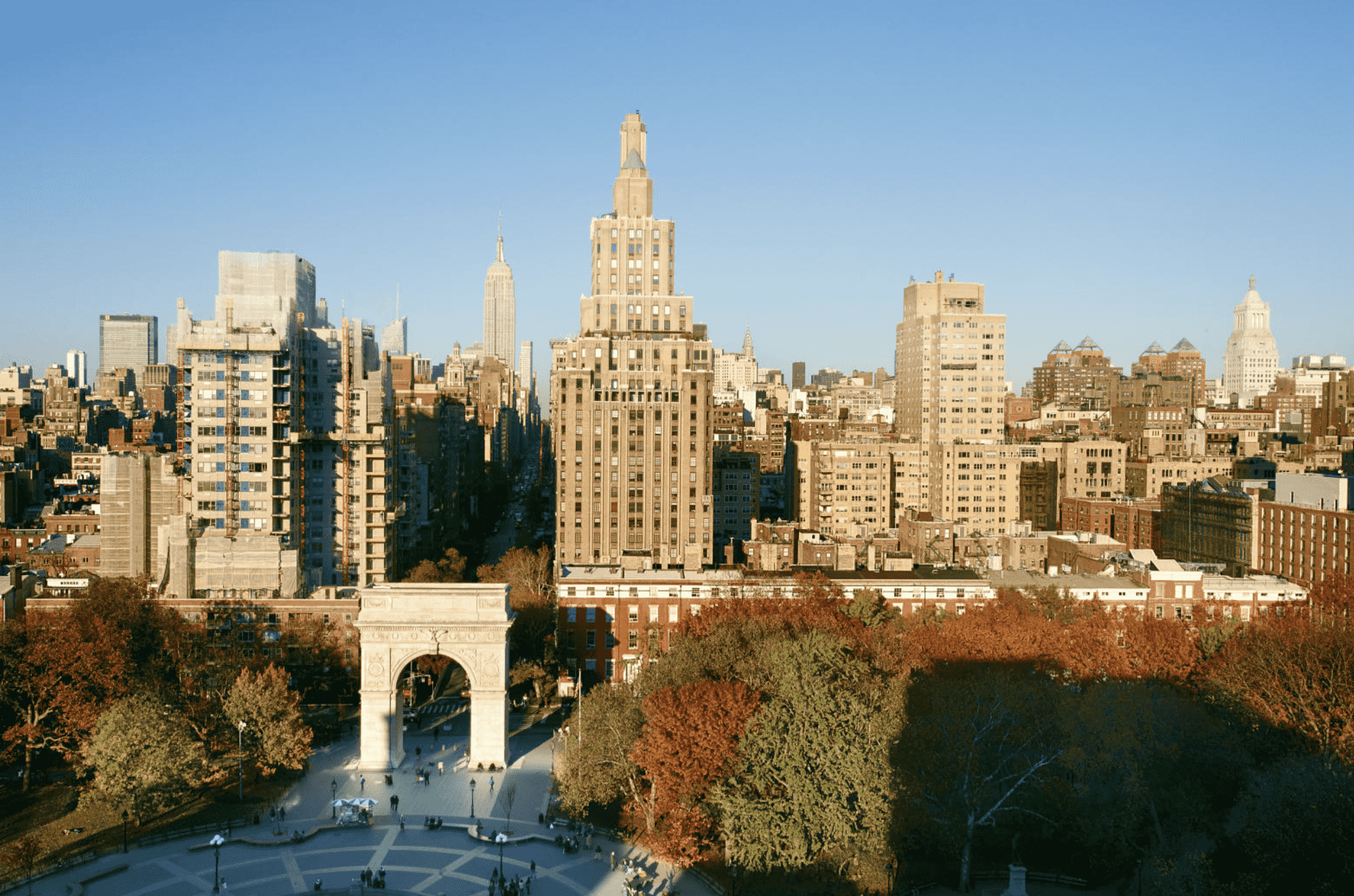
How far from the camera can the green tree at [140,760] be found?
5934 centimetres

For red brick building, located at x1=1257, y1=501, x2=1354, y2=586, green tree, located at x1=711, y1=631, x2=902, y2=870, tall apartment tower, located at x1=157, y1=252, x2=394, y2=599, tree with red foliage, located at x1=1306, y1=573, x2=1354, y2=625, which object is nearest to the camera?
green tree, located at x1=711, y1=631, x2=902, y2=870

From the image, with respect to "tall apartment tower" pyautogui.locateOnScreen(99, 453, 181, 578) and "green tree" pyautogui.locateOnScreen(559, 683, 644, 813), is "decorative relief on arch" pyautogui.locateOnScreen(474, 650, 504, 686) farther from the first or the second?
"tall apartment tower" pyautogui.locateOnScreen(99, 453, 181, 578)

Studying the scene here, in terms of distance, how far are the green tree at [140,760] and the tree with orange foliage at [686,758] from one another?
23.2 m

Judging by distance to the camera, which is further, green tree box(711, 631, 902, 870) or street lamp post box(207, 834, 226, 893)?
street lamp post box(207, 834, 226, 893)

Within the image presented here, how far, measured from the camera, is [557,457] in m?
115

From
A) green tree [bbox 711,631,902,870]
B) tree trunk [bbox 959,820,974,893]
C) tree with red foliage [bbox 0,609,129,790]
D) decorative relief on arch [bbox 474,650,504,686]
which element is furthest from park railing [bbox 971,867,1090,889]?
tree with red foliage [bbox 0,609,129,790]

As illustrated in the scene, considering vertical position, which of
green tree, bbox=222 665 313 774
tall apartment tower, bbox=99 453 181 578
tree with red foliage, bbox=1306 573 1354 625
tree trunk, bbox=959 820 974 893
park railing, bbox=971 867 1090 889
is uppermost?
tall apartment tower, bbox=99 453 181 578

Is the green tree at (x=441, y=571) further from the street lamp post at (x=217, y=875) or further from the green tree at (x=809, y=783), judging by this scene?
the green tree at (x=809, y=783)

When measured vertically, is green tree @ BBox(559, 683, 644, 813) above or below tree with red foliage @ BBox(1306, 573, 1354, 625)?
below

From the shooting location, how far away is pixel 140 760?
6003 cm

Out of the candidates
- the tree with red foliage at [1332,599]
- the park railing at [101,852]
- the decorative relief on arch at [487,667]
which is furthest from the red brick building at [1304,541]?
the park railing at [101,852]

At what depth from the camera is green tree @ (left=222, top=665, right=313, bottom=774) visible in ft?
216

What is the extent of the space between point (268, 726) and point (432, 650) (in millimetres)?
10286

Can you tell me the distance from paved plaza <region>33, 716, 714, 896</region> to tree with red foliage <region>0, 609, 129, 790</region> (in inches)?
473
